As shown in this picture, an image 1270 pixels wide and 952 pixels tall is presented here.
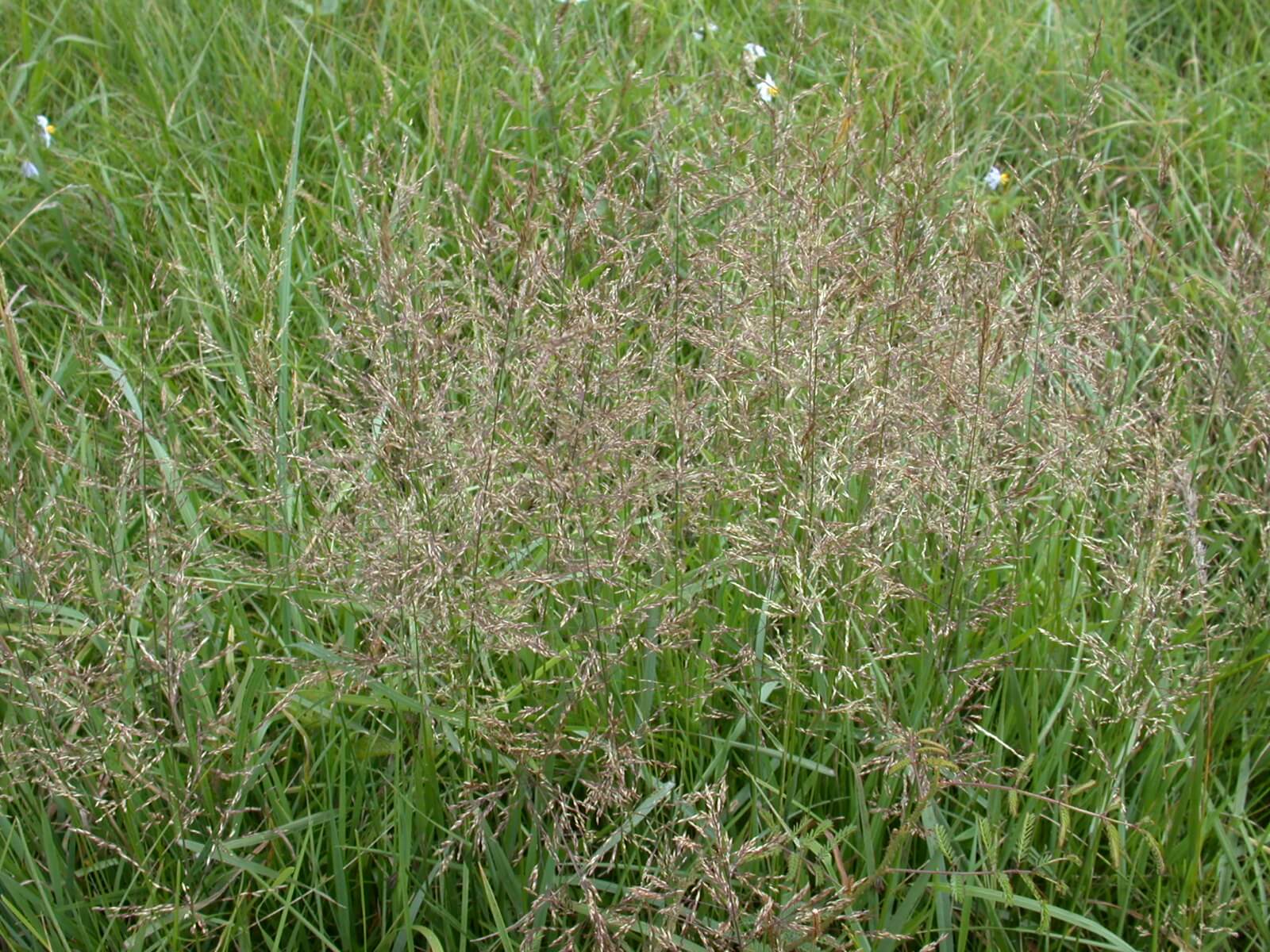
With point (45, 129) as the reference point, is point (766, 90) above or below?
above

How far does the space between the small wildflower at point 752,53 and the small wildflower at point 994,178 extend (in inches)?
23.0

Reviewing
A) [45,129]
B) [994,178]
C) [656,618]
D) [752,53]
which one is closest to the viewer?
[656,618]

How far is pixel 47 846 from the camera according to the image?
1.63 metres

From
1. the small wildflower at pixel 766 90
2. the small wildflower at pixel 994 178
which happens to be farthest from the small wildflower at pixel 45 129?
the small wildflower at pixel 994 178

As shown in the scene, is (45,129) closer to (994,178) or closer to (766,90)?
(766,90)

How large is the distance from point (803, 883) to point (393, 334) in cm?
91

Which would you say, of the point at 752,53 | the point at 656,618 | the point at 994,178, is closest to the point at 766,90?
the point at 752,53

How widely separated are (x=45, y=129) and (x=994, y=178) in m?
2.06

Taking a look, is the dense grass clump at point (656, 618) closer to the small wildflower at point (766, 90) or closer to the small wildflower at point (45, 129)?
the small wildflower at point (766, 90)

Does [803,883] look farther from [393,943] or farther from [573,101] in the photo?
[573,101]

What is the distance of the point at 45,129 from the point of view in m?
2.83

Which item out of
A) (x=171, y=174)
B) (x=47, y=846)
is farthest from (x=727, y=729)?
(x=171, y=174)

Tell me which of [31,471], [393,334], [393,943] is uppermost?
[393,334]

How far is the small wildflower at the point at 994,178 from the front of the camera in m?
2.97
